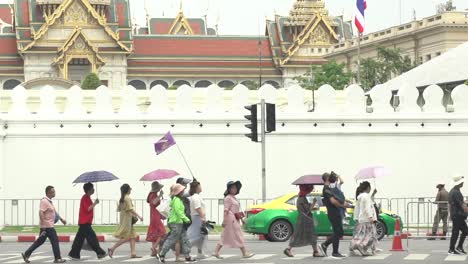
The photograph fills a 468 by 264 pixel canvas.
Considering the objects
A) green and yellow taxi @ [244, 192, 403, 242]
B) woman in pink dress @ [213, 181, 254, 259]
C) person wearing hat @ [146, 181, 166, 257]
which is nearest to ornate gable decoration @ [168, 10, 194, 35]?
green and yellow taxi @ [244, 192, 403, 242]

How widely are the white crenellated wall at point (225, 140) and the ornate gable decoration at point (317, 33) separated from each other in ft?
344

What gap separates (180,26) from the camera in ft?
502

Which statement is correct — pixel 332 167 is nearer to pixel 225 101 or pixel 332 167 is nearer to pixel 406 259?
pixel 225 101

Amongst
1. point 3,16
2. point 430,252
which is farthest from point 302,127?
point 3,16

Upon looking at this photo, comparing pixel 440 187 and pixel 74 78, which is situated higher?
pixel 74 78

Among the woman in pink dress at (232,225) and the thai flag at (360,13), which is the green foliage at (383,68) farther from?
the woman in pink dress at (232,225)

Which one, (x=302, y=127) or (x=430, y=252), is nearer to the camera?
(x=430, y=252)

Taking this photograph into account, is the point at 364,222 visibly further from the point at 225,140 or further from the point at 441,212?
the point at 225,140

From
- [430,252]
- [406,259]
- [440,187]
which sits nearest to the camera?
[406,259]

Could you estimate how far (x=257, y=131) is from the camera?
112 ft

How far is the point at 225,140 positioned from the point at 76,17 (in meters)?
105

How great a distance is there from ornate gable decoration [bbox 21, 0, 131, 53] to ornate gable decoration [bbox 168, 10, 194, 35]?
14.7 metres

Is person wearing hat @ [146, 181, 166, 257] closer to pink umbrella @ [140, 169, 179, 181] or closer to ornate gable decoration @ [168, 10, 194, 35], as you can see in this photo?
pink umbrella @ [140, 169, 179, 181]

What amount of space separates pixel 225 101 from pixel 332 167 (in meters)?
2.83
